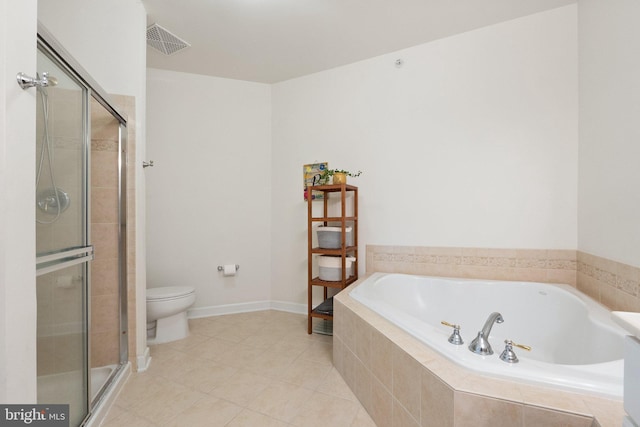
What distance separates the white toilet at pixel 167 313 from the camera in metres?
2.06

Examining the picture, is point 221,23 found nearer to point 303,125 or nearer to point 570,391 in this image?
point 303,125

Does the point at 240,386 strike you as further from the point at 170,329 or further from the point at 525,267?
the point at 525,267

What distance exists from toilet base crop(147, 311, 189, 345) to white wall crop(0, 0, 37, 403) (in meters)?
1.44

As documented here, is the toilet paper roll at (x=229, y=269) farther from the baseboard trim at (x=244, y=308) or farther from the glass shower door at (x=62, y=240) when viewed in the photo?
the glass shower door at (x=62, y=240)

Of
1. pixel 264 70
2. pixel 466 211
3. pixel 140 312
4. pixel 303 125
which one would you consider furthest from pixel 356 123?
pixel 140 312

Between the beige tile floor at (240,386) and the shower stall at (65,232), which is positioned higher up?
the shower stall at (65,232)

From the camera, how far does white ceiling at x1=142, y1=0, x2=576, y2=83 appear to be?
72.9 inches

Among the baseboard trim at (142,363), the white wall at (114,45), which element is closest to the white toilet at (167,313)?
the white wall at (114,45)

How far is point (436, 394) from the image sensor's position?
2.94ft

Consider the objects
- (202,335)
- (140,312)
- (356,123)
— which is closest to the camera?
(140,312)

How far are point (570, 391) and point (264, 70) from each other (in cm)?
293

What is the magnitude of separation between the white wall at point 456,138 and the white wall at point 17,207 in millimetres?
2059

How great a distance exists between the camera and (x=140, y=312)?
179 cm

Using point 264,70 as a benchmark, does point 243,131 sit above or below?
below
